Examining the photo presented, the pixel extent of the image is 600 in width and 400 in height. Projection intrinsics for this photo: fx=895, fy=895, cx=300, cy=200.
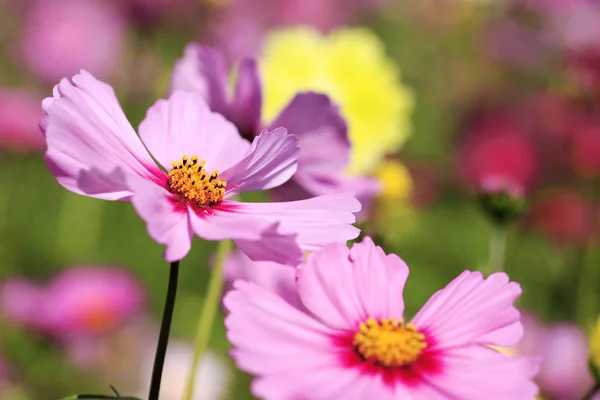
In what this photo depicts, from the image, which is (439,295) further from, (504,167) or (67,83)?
(504,167)

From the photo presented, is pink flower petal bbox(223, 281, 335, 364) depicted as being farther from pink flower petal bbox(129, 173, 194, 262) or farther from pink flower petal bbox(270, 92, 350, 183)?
pink flower petal bbox(270, 92, 350, 183)

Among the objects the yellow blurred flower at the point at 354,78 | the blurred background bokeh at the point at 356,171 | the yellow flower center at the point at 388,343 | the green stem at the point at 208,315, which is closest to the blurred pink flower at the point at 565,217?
the blurred background bokeh at the point at 356,171

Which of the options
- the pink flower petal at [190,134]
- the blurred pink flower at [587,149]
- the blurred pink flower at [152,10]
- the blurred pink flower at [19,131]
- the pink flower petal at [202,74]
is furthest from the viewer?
the blurred pink flower at [152,10]

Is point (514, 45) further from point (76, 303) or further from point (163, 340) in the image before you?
point (163, 340)

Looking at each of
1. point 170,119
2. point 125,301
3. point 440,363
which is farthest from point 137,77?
point 440,363

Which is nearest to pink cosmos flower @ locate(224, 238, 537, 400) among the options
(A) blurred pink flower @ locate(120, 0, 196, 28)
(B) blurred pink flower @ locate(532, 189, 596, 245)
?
(B) blurred pink flower @ locate(532, 189, 596, 245)

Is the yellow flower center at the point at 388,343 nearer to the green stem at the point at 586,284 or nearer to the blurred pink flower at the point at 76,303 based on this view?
the green stem at the point at 586,284

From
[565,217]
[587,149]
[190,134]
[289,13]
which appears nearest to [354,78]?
[587,149]
